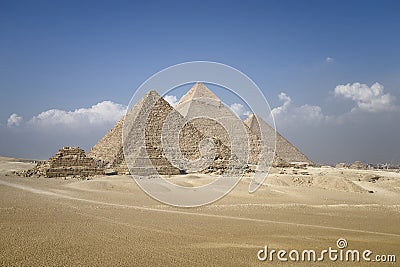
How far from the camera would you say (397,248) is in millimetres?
7477

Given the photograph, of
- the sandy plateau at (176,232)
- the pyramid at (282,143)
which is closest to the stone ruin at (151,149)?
the pyramid at (282,143)

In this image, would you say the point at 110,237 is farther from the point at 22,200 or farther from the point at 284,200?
the point at 284,200

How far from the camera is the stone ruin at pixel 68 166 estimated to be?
88.6 feet

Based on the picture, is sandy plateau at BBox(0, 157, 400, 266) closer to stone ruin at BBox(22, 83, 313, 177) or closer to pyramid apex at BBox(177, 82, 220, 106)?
stone ruin at BBox(22, 83, 313, 177)

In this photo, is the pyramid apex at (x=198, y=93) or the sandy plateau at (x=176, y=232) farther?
the pyramid apex at (x=198, y=93)

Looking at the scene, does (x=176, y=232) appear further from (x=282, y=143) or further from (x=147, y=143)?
(x=282, y=143)

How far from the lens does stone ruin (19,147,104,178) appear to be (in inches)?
1064

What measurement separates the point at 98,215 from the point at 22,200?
4068 mm

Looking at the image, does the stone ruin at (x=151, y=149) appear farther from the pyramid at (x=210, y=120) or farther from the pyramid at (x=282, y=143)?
the pyramid at (x=282, y=143)

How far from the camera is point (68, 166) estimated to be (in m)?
27.6

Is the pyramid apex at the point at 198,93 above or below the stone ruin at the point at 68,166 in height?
above

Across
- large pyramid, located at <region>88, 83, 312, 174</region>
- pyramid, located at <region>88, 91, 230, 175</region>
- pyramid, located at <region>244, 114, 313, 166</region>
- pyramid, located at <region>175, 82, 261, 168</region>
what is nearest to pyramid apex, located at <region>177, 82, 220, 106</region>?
pyramid, located at <region>175, 82, 261, 168</region>

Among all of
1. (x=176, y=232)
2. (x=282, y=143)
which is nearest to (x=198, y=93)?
(x=282, y=143)

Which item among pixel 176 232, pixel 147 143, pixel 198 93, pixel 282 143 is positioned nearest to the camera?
pixel 176 232
